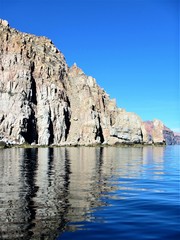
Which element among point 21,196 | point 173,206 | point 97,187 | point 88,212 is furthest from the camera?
point 97,187

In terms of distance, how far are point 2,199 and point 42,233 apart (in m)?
11.8

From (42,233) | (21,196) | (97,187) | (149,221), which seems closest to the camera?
(42,233)

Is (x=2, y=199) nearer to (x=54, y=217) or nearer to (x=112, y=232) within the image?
(x=54, y=217)

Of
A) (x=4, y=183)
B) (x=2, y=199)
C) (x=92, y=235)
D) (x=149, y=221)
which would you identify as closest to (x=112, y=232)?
(x=92, y=235)

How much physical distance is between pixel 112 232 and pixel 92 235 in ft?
4.43

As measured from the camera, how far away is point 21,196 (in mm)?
32062

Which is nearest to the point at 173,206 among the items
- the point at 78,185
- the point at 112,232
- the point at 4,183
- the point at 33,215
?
the point at 112,232

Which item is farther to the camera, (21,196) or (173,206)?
(21,196)

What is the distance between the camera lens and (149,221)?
23047 mm

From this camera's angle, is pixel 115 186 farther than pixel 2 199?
Yes

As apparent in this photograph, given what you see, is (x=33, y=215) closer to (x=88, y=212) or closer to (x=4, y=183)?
(x=88, y=212)

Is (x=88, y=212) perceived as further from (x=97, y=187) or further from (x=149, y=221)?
(x=97, y=187)

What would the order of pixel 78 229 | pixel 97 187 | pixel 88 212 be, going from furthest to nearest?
pixel 97 187, pixel 88 212, pixel 78 229

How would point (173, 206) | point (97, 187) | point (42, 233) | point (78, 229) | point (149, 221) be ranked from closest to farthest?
1. point (42, 233)
2. point (78, 229)
3. point (149, 221)
4. point (173, 206)
5. point (97, 187)
